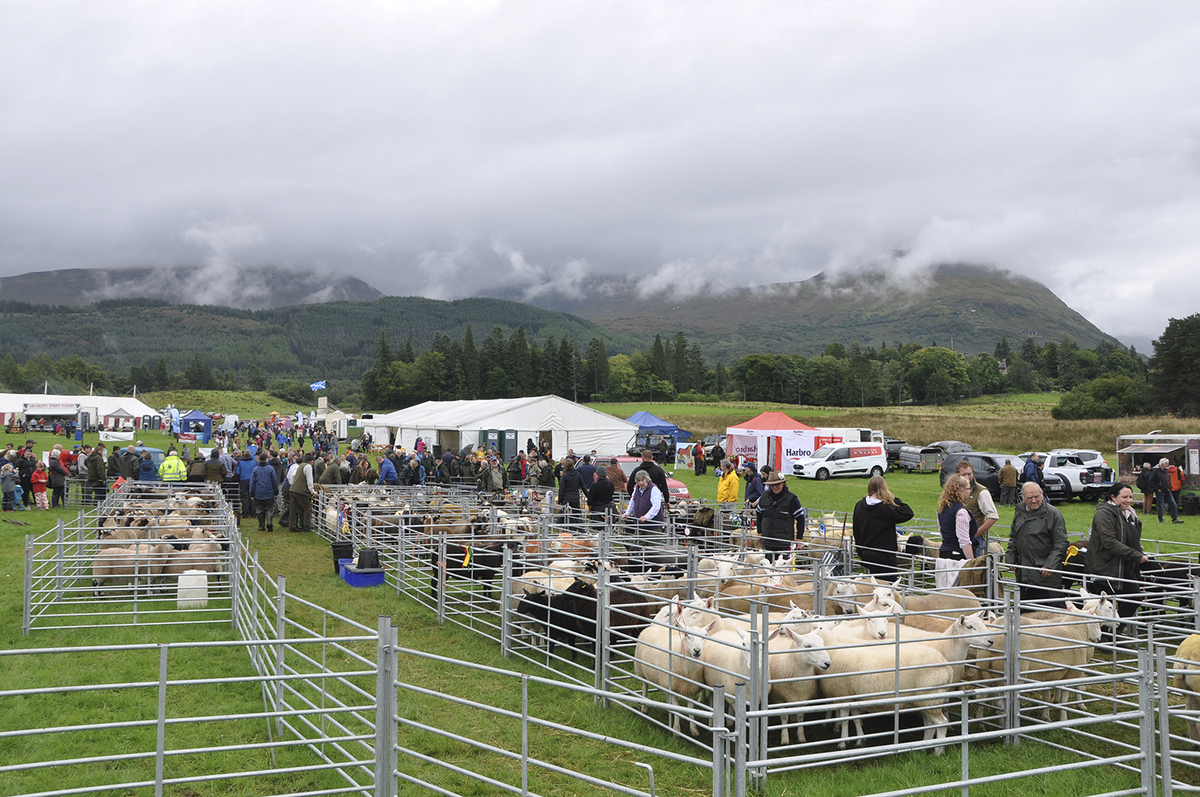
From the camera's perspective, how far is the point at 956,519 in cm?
1028

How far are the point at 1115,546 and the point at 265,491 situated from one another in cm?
1802

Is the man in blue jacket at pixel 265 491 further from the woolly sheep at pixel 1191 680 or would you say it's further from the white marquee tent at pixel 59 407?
the white marquee tent at pixel 59 407

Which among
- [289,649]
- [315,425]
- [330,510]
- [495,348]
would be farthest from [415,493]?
[495,348]

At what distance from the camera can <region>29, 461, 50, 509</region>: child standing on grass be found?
23.9 meters

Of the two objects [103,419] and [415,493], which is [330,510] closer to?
[415,493]

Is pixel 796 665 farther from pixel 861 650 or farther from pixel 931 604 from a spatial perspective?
pixel 931 604

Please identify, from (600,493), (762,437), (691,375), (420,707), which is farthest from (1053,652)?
(691,375)

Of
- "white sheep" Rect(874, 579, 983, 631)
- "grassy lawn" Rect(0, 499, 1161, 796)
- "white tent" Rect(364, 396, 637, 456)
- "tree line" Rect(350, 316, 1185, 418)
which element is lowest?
"grassy lawn" Rect(0, 499, 1161, 796)

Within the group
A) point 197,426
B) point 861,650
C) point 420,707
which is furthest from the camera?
point 197,426

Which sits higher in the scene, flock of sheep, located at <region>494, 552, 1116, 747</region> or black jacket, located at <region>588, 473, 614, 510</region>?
black jacket, located at <region>588, 473, 614, 510</region>

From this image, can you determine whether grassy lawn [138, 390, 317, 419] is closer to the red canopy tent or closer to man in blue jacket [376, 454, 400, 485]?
the red canopy tent

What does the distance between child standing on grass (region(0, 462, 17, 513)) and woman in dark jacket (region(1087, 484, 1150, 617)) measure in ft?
85.2

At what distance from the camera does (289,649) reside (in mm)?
8352

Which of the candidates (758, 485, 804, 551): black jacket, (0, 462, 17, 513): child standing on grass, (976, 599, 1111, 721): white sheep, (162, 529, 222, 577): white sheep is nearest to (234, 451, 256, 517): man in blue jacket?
(0, 462, 17, 513): child standing on grass
